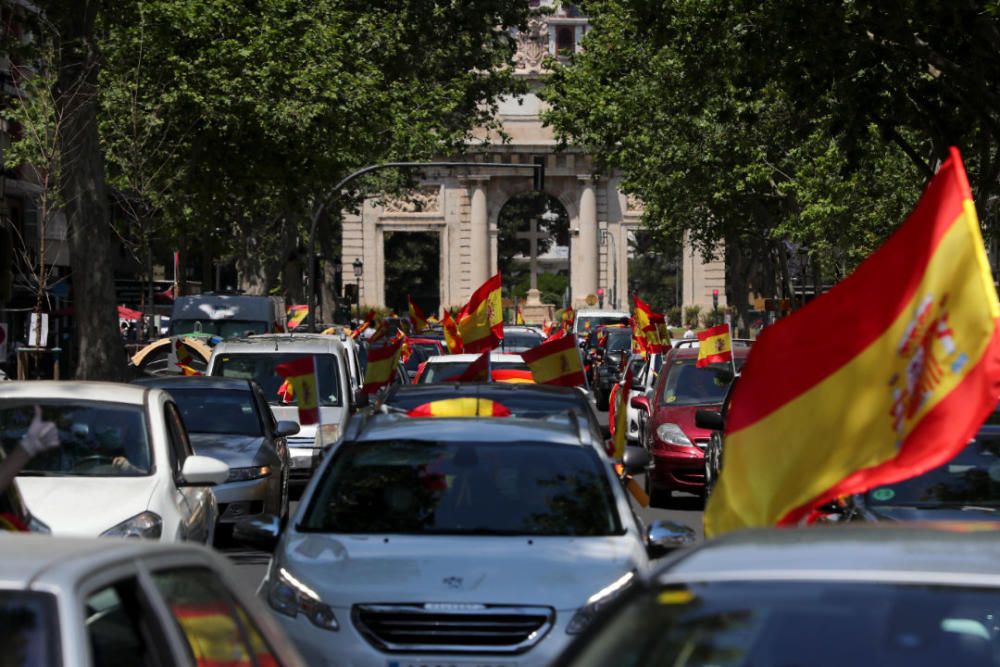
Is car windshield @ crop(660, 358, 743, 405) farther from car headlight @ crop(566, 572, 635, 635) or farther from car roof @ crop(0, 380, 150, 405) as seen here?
car headlight @ crop(566, 572, 635, 635)

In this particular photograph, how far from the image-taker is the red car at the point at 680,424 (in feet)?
61.4

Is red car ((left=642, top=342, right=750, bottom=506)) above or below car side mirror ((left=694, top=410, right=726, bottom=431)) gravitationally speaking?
below

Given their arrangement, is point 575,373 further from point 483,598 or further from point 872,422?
point 872,422

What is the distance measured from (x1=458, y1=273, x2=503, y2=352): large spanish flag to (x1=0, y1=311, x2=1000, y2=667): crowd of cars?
12.3ft

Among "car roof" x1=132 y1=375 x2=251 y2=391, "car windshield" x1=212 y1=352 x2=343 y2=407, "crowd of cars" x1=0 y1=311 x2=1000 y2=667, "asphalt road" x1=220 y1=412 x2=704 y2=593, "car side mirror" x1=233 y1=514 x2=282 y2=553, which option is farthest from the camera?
"car windshield" x1=212 y1=352 x2=343 y2=407

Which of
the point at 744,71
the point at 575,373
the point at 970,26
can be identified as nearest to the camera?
the point at 575,373

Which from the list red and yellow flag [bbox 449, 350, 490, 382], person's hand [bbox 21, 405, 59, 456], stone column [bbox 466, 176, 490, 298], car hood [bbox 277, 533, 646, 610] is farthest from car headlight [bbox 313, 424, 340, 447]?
stone column [bbox 466, 176, 490, 298]

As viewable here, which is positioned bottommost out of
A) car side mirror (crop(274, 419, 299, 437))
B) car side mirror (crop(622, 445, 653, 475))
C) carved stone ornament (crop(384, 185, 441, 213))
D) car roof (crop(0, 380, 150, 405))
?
car side mirror (crop(274, 419, 299, 437))

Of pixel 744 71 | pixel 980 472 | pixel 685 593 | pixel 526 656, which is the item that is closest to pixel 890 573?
pixel 685 593

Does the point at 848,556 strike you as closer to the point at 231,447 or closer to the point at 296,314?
the point at 231,447

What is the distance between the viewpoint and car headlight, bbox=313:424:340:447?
2009 centimetres

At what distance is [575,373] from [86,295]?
9658 millimetres

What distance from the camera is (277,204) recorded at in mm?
47062

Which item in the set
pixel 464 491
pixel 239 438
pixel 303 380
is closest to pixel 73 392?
pixel 464 491
